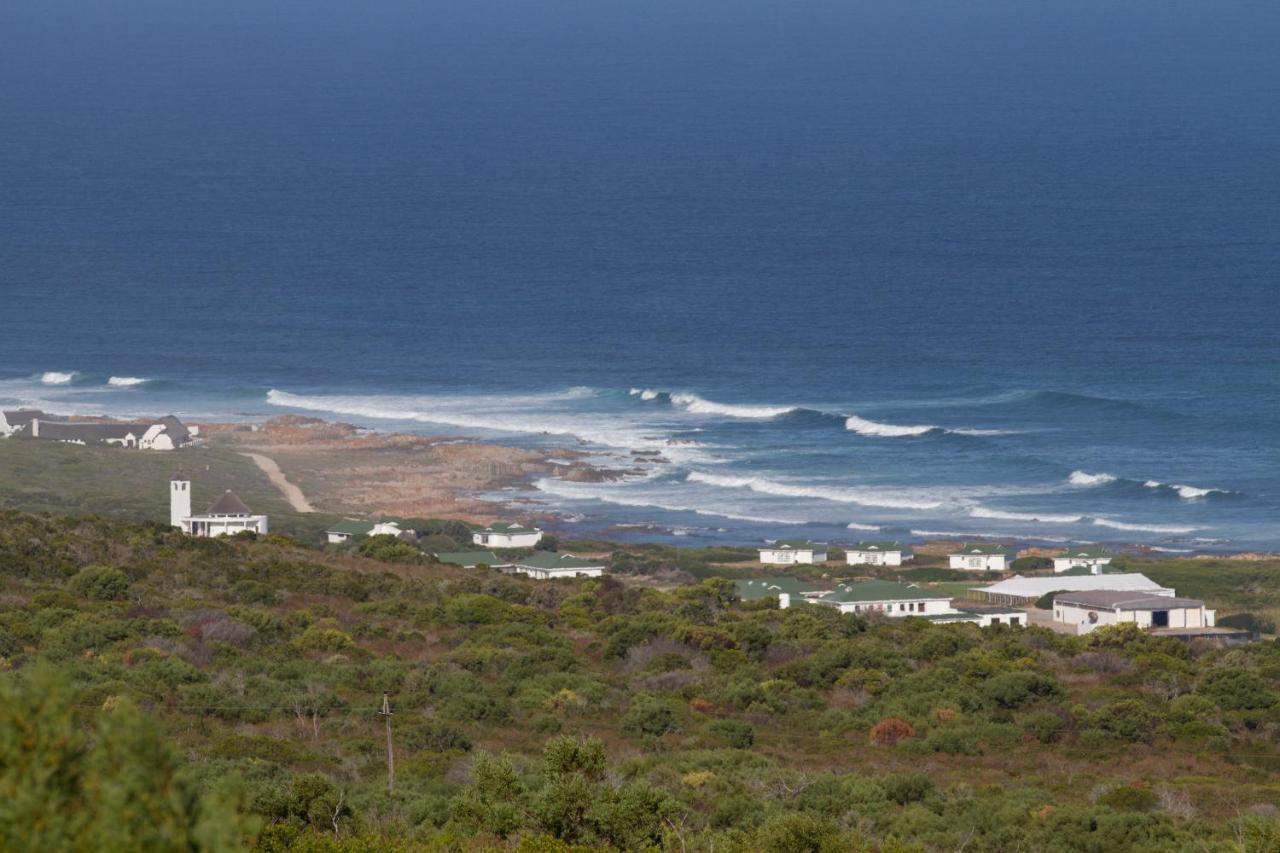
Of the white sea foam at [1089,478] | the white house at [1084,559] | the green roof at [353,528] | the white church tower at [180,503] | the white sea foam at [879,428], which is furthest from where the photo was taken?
the white sea foam at [879,428]

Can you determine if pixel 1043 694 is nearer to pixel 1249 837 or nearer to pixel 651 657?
pixel 651 657

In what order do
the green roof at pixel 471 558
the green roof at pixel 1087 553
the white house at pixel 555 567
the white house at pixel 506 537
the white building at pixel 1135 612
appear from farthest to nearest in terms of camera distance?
the white house at pixel 506 537
the green roof at pixel 1087 553
the green roof at pixel 471 558
the white house at pixel 555 567
the white building at pixel 1135 612

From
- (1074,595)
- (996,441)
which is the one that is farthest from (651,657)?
(996,441)

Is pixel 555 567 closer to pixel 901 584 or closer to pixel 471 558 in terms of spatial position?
pixel 471 558

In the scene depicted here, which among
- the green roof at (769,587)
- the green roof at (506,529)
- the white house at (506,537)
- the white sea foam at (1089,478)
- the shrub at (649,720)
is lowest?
the shrub at (649,720)

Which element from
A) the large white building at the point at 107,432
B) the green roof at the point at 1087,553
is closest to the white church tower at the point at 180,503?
the large white building at the point at 107,432

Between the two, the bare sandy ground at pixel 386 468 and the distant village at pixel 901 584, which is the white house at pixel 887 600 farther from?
the bare sandy ground at pixel 386 468

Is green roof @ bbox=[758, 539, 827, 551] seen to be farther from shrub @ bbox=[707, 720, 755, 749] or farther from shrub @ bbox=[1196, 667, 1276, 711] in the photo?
→ shrub @ bbox=[707, 720, 755, 749]

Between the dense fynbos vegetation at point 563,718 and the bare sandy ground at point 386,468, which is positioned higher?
the bare sandy ground at point 386,468
